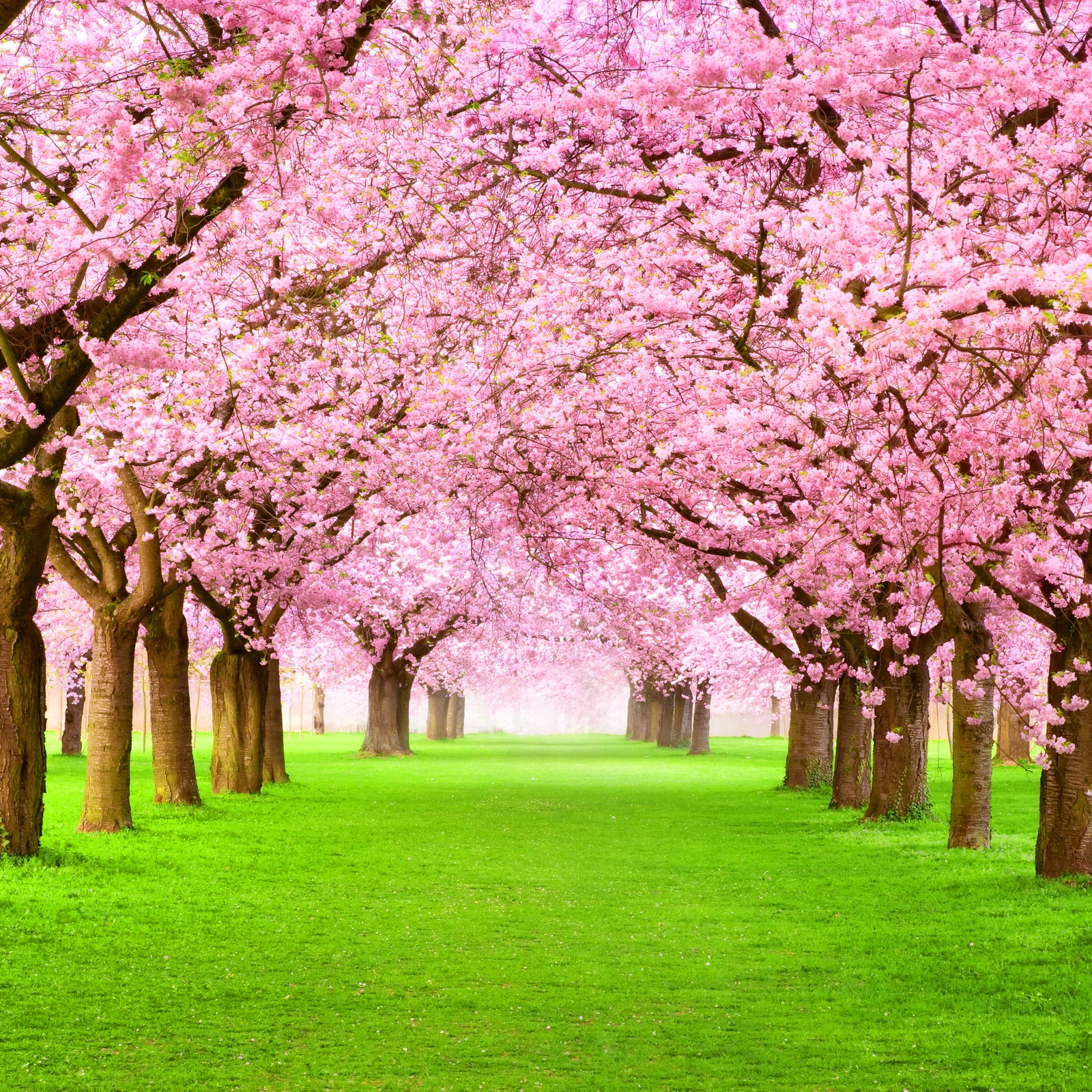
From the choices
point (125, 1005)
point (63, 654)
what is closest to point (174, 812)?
point (125, 1005)

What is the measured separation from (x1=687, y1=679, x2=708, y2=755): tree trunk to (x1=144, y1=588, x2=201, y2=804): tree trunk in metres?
34.2

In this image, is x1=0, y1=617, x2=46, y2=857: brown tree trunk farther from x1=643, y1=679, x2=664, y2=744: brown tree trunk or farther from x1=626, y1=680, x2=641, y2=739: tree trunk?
x1=626, y1=680, x2=641, y2=739: tree trunk

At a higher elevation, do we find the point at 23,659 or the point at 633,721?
the point at 23,659

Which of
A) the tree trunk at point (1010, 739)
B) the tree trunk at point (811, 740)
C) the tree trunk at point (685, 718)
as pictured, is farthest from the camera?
the tree trunk at point (685, 718)

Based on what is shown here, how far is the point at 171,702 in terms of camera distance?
21469mm

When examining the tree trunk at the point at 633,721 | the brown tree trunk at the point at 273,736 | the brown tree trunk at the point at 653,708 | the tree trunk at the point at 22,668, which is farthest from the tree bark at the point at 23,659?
the tree trunk at the point at 633,721

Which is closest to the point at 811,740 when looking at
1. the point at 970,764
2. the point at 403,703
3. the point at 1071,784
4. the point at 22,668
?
the point at 970,764

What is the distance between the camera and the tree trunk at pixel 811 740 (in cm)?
3098

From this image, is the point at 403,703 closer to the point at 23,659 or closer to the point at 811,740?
the point at 811,740

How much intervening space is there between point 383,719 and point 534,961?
37804 mm

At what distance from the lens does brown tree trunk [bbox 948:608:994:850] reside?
16.5m

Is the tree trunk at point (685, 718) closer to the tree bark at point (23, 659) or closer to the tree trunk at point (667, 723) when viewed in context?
the tree trunk at point (667, 723)

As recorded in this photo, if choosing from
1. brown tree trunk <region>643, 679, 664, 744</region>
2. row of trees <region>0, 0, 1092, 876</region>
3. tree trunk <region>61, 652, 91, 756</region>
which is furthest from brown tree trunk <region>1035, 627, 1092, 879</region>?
brown tree trunk <region>643, 679, 664, 744</region>

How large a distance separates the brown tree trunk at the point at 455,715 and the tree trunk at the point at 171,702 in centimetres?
4554
